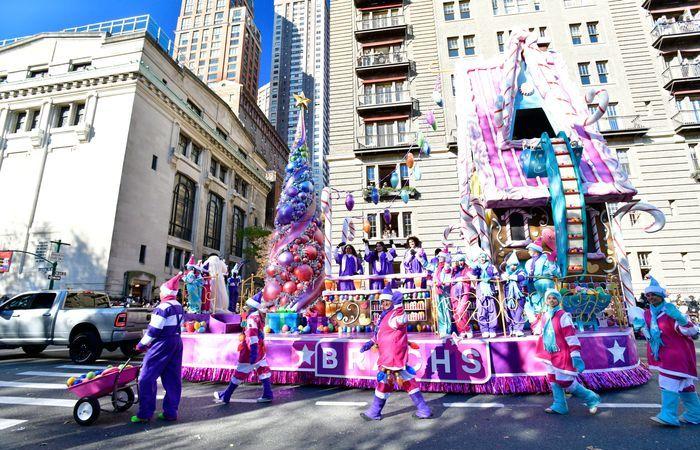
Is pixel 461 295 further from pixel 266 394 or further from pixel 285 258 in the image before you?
pixel 285 258

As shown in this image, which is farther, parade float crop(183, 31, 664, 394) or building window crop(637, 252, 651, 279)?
building window crop(637, 252, 651, 279)

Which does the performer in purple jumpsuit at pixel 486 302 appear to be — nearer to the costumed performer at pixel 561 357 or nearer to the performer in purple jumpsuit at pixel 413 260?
the costumed performer at pixel 561 357

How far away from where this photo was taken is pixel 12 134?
1276 inches

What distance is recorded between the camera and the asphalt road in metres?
4.41

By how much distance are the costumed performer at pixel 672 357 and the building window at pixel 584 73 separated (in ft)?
85.7

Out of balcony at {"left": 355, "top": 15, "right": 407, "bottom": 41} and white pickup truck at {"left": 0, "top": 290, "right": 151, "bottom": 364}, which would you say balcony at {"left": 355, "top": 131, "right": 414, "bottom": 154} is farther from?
white pickup truck at {"left": 0, "top": 290, "right": 151, "bottom": 364}

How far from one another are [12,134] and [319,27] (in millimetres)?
113726

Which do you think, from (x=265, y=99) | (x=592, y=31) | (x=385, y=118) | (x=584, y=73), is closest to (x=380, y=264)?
(x=385, y=118)

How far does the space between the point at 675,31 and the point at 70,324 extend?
37525 millimetres

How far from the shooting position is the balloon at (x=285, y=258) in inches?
417

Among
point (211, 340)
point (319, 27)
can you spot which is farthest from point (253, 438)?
point (319, 27)

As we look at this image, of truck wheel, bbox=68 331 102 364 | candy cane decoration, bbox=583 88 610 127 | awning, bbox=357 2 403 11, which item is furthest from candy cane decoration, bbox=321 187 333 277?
awning, bbox=357 2 403 11

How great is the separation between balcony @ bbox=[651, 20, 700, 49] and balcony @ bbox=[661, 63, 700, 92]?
191cm

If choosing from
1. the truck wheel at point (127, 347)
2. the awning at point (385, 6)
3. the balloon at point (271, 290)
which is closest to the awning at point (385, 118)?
the awning at point (385, 6)
